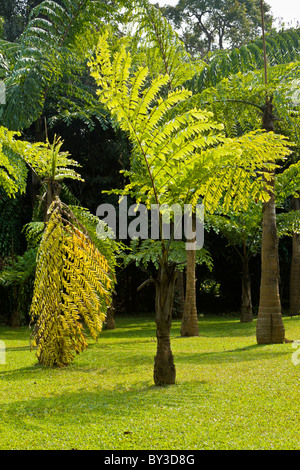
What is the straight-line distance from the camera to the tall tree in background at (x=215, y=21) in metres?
23.3

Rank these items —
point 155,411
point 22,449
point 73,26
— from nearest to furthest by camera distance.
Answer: point 22,449
point 155,411
point 73,26

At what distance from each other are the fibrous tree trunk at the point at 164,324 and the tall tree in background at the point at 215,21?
66.2 ft

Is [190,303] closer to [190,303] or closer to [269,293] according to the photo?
[190,303]

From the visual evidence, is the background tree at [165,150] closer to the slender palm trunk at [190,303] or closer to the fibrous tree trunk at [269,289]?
the fibrous tree trunk at [269,289]

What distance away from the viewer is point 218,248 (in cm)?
1579

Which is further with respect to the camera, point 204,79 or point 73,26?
point 73,26

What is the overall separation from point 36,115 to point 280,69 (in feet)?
18.0

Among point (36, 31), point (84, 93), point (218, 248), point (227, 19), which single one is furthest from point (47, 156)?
point (227, 19)

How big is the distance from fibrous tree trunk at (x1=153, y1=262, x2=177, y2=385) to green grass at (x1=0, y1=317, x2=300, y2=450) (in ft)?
0.56

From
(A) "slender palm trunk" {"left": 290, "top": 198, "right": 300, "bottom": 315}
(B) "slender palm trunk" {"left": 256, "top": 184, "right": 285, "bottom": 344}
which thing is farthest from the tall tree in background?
(B) "slender palm trunk" {"left": 256, "top": 184, "right": 285, "bottom": 344}

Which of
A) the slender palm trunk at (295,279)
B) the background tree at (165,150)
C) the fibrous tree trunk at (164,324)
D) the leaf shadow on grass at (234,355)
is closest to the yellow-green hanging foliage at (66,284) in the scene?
the fibrous tree trunk at (164,324)

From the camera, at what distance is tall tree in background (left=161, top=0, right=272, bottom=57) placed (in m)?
23.3

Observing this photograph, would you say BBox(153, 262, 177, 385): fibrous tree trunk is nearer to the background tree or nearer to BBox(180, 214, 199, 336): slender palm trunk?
the background tree

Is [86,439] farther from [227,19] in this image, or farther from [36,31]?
[227,19]
